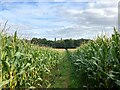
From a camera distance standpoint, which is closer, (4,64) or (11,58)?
(4,64)

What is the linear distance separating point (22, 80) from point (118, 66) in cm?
246

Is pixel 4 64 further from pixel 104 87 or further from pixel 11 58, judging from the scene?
pixel 104 87

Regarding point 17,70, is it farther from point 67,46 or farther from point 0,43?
point 67,46

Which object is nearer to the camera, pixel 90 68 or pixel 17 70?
pixel 17 70

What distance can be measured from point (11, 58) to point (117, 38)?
8.07 feet

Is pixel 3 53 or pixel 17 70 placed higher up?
pixel 3 53

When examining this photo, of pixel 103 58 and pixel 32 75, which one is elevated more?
pixel 103 58

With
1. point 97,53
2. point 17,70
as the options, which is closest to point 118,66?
point 97,53

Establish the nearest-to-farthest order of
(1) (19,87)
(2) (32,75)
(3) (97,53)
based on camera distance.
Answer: (1) (19,87)
(3) (97,53)
(2) (32,75)

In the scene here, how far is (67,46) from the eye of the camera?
51.7 metres

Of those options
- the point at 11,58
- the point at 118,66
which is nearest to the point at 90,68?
the point at 118,66

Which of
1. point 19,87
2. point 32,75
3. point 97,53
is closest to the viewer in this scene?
point 19,87

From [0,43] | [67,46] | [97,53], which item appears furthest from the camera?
[67,46]

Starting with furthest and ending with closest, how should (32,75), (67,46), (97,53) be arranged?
1. (67,46)
2. (32,75)
3. (97,53)
